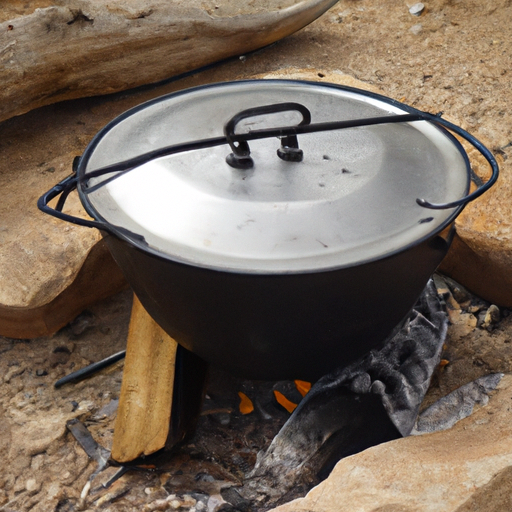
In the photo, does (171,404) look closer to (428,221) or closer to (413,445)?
(413,445)

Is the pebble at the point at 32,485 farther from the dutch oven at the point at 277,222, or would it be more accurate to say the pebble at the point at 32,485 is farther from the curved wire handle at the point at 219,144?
the curved wire handle at the point at 219,144

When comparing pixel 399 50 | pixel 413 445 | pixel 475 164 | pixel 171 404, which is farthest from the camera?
pixel 399 50

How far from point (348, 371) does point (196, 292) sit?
663 mm

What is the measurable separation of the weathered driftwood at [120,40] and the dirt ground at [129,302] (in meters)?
0.13

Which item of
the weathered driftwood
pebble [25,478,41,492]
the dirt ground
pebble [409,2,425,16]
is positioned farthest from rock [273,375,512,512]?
pebble [409,2,425,16]

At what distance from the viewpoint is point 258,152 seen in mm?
1434

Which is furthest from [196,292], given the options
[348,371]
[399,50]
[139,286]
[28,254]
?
[399,50]

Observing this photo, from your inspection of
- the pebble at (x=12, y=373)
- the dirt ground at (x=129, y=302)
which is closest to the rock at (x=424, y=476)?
the dirt ground at (x=129, y=302)

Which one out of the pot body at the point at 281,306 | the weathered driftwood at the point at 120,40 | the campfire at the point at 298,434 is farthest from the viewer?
the weathered driftwood at the point at 120,40

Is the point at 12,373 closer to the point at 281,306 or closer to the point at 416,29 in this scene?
the point at 281,306

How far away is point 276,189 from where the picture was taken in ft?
4.42

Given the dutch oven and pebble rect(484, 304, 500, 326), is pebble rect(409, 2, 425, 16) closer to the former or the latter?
pebble rect(484, 304, 500, 326)

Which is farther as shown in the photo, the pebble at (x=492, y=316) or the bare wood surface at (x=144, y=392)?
the pebble at (x=492, y=316)

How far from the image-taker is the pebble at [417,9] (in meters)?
3.50
